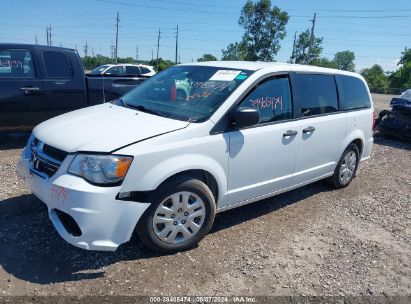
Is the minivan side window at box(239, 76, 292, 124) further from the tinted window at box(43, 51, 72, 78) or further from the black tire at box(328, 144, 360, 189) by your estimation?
the tinted window at box(43, 51, 72, 78)

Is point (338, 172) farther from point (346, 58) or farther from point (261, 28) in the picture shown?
point (346, 58)

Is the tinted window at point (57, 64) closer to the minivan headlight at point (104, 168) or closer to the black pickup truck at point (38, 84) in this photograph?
the black pickup truck at point (38, 84)

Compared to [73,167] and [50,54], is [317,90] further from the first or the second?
[50,54]

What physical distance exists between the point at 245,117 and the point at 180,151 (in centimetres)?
71

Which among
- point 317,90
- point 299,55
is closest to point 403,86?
point 299,55

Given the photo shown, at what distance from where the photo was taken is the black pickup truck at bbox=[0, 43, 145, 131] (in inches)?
247

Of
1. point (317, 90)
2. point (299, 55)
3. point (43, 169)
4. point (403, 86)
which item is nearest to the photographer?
point (43, 169)

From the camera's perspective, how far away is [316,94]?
15.1 ft

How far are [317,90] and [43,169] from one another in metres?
3.31

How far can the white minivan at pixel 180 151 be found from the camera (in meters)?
2.92

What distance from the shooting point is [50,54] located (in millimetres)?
6691

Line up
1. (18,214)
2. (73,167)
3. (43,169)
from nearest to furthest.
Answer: (73,167)
(43,169)
(18,214)

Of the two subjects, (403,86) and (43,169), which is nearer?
(43,169)

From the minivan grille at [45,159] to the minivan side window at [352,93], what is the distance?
3.75 metres
